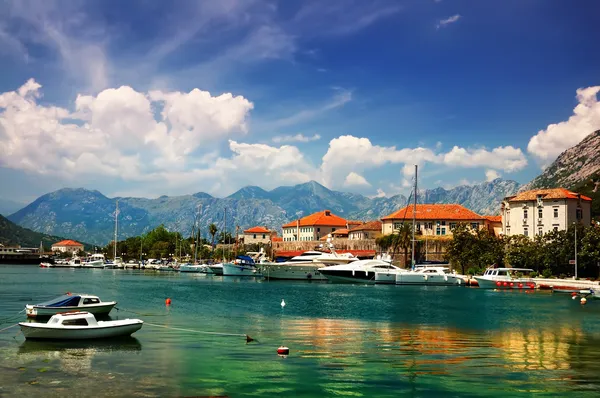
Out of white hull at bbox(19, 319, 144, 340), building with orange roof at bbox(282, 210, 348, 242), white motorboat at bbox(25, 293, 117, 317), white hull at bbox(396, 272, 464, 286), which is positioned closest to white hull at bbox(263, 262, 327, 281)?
white hull at bbox(396, 272, 464, 286)

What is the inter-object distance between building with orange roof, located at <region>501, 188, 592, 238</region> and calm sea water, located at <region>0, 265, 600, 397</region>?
5051 centimetres

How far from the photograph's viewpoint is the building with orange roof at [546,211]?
98.1m

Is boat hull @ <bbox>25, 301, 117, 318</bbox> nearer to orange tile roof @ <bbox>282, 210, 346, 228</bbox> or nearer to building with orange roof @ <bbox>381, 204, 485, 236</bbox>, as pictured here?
building with orange roof @ <bbox>381, 204, 485, 236</bbox>

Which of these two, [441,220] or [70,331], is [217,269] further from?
[70,331]

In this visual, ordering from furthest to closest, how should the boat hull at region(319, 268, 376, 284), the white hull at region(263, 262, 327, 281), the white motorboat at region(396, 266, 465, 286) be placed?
the white hull at region(263, 262, 327, 281)
the boat hull at region(319, 268, 376, 284)
the white motorboat at region(396, 266, 465, 286)

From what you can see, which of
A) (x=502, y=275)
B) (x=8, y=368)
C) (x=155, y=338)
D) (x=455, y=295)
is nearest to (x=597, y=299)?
(x=455, y=295)

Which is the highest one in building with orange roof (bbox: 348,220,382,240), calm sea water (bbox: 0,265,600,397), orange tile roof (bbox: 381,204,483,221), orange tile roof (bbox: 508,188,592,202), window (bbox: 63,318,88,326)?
orange tile roof (bbox: 508,188,592,202)

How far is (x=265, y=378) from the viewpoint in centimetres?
2356

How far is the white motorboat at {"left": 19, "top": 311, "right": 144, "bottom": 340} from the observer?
31094mm

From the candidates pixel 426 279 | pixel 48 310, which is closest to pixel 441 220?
pixel 426 279

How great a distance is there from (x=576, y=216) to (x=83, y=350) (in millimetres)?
92287

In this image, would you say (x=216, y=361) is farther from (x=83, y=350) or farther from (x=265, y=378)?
(x=83, y=350)

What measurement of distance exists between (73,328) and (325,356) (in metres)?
14.3

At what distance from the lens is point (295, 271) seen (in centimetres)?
10075
